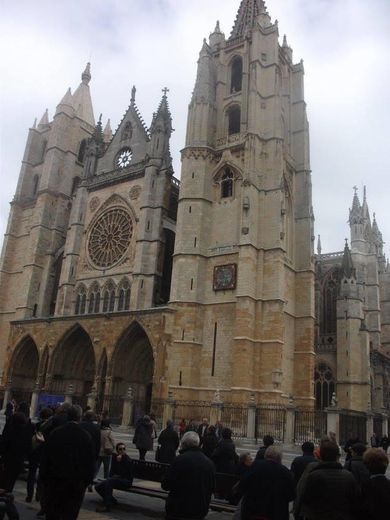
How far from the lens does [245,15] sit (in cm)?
3825

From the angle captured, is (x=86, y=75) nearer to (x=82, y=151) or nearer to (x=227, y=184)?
→ (x=82, y=151)

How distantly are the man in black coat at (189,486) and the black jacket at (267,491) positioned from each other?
31cm

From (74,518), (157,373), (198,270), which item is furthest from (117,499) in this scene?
(198,270)

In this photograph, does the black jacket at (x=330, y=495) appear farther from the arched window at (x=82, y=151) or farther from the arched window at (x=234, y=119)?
the arched window at (x=82, y=151)

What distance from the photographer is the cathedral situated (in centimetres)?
2509

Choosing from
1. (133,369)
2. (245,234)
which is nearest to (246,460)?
(245,234)

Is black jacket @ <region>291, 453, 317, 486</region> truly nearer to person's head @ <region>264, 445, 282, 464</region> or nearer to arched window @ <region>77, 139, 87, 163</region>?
person's head @ <region>264, 445, 282, 464</region>

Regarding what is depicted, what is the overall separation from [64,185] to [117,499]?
3336 cm

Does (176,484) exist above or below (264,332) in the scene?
below

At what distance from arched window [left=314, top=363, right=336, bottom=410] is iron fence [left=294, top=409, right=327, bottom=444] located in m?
12.5

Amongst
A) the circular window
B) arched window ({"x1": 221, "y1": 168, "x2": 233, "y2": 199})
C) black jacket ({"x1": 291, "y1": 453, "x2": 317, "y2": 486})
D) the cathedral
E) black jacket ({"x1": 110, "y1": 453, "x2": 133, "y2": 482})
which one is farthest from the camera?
the circular window

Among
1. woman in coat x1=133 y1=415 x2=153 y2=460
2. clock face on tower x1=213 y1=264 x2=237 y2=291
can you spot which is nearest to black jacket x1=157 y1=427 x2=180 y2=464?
woman in coat x1=133 y1=415 x2=153 y2=460

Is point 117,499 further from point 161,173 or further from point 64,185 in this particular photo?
point 64,185

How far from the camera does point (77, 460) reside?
476 cm
